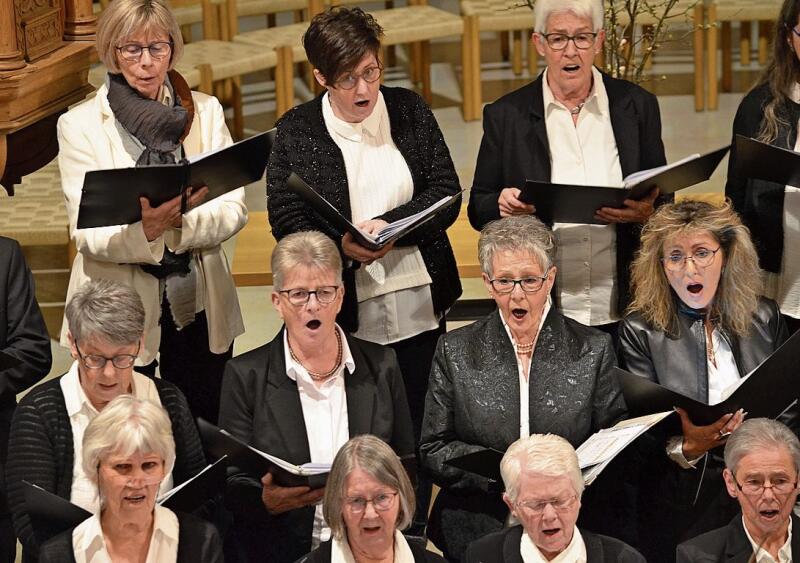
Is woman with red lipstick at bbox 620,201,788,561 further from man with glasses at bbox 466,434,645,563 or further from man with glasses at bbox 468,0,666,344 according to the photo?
man with glasses at bbox 466,434,645,563

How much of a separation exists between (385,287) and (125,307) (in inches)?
A: 33.2

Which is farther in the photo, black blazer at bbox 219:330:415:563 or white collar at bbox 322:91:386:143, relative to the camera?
white collar at bbox 322:91:386:143

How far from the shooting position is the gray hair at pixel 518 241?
366 cm

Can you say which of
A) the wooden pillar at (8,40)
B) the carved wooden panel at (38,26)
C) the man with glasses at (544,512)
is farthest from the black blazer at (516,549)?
the carved wooden panel at (38,26)

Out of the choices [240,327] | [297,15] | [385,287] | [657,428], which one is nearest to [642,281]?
[657,428]

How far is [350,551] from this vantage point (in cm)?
332

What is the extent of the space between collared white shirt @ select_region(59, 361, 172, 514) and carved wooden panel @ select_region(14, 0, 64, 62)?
1531 mm

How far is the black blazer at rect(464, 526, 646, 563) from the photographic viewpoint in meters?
3.32

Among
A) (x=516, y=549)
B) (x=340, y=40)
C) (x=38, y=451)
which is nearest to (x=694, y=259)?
(x=516, y=549)

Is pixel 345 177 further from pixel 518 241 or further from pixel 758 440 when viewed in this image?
pixel 758 440

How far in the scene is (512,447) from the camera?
3342 mm

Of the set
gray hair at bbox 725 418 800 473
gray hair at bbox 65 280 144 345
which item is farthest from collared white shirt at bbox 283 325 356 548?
gray hair at bbox 725 418 800 473

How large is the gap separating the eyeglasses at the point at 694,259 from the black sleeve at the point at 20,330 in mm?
1606

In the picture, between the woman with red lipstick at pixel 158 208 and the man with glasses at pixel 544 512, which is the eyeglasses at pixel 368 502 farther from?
the woman with red lipstick at pixel 158 208
